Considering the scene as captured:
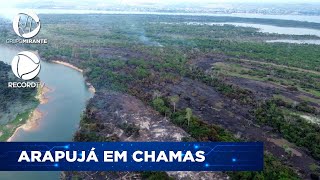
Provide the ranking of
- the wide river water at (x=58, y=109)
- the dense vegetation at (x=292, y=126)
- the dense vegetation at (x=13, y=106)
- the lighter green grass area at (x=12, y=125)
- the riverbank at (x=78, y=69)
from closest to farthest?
the dense vegetation at (x=292, y=126)
the wide river water at (x=58, y=109)
the lighter green grass area at (x=12, y=125)
the dense vegetation at (x=13, y=106)
the riverbank at (x=78, y=69)

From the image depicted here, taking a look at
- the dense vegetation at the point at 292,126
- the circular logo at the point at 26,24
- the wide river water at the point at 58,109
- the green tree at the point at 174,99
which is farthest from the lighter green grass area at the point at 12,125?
the dense vegetation at the point at 292,126

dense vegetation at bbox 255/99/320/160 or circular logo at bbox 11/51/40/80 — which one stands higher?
circular logo at bbox 11/51/40/80

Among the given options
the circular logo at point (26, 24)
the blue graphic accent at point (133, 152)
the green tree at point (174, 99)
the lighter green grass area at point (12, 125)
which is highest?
the circular logo at point (26, 24)

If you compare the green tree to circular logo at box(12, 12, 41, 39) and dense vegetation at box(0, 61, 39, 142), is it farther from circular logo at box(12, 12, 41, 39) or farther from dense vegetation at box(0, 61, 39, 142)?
circular logo at box(12, 12, 41, 39)

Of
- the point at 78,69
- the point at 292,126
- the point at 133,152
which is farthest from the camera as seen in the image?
the point at 78,69

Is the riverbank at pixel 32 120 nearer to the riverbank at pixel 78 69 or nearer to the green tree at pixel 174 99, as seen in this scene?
the riverbank at pixel 78 69

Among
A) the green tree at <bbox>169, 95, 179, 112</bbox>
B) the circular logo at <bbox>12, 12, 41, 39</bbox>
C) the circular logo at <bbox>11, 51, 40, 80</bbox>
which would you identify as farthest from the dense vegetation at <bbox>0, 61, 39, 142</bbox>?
the green tree at <bbox>169, 95, 179, 112</bbox>

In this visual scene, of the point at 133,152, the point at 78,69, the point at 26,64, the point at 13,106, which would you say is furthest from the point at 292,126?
the point at 78,69

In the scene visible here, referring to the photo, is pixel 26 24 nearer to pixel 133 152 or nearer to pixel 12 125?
pixel 12 125

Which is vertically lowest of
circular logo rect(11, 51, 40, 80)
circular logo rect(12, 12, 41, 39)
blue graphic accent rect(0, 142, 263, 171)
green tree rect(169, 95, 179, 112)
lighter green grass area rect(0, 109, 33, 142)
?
lighter green grass area rect(0, 109, 33, 142)
